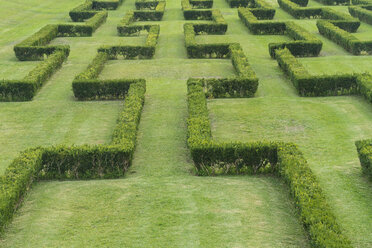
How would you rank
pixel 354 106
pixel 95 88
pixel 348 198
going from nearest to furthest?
pixel 348 198, pixel 354 106, pixel 95 88

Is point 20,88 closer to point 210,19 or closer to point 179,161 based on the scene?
point 179,161

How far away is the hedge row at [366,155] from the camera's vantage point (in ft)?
46.0

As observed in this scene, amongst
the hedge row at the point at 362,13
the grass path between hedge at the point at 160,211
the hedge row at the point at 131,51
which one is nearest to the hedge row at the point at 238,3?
the hedge row at the point at 362,13

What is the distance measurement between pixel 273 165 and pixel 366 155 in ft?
9.04

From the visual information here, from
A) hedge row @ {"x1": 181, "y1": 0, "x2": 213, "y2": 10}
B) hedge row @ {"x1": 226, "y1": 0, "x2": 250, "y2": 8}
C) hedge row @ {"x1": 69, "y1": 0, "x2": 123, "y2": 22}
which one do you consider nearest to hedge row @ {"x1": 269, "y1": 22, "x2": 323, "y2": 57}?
hedge row @ {"x1": 181, "y1": 0, "x2": 213, "y2": 10}

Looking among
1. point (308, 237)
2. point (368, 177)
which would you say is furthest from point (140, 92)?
point (308, 237)

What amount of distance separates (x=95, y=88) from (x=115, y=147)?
810cm

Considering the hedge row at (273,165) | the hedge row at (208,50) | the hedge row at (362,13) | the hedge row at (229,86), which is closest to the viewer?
the hedge row at (273,165)

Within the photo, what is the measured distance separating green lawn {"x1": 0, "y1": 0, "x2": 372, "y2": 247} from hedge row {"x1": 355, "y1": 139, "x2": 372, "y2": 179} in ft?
1.08

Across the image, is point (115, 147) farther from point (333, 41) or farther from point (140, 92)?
point (333, 41)

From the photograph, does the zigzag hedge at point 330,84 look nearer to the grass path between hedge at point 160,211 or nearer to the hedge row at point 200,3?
the grass path between hedge at point 160,211

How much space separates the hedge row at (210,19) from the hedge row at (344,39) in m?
7.33

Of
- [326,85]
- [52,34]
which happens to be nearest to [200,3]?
[52,34]

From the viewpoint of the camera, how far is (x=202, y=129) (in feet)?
55.6
